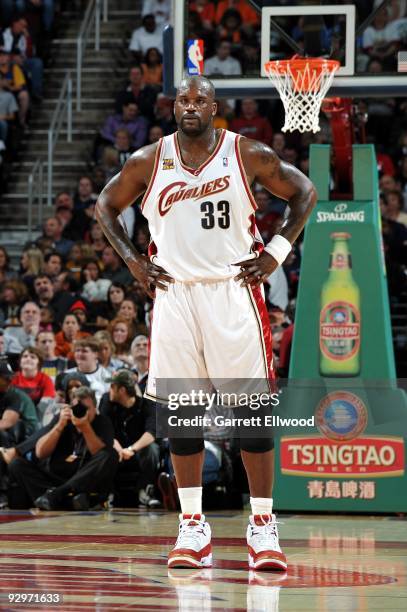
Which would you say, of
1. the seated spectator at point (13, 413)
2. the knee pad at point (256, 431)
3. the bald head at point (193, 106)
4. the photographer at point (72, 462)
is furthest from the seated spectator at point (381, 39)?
the knee pad at point (256, 431)

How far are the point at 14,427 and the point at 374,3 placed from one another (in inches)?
365

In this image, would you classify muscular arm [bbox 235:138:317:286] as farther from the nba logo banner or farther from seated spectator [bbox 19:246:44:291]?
seated spectator [bbox 19:246:44:291]

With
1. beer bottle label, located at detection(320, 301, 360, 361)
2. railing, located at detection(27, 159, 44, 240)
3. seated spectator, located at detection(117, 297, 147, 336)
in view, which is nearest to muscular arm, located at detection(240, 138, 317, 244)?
beer bottle label, located at detection(320, 301, 360, 361)

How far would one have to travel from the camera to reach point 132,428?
9.91m

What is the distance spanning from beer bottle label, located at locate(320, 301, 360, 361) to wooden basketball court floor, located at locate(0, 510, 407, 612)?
1.47 meters

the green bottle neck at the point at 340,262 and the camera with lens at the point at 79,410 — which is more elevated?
the green bottle neck at the point at 340,262

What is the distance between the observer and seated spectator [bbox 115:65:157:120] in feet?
54.3

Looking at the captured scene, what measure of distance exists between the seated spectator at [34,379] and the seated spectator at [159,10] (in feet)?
28.6

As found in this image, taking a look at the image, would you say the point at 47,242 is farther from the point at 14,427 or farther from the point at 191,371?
the point at 191,371

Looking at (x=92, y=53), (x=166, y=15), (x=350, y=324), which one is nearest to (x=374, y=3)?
(x=166, y=15)

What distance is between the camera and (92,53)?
1878 cm

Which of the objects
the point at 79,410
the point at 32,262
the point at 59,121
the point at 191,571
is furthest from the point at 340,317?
the point at 59,121

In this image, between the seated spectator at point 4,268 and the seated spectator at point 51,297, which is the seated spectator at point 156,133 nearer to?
the seated spectator at point 4,268

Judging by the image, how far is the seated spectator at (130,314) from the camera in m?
11.8
